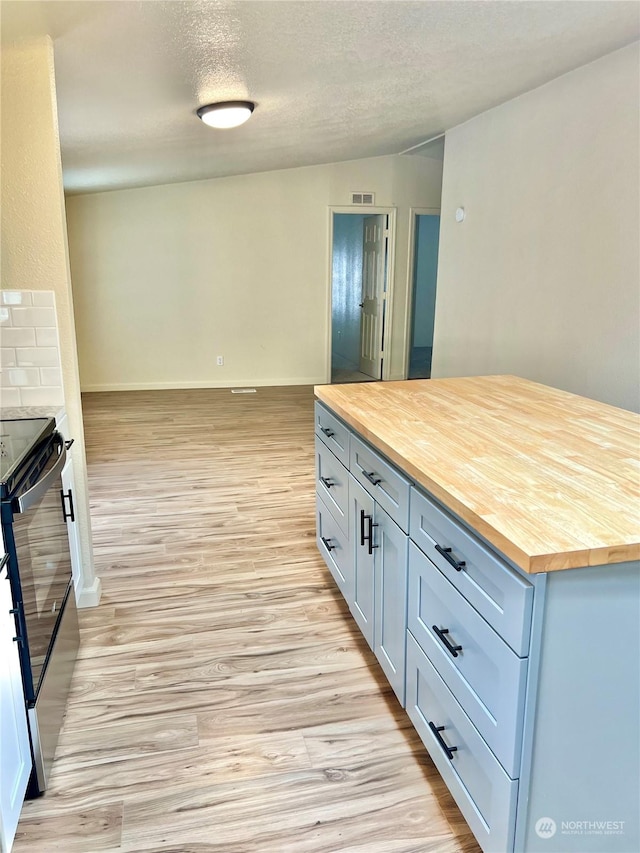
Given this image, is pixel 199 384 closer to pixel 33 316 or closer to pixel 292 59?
pixel 292 59

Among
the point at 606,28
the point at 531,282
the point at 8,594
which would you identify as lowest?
the point at 8,594

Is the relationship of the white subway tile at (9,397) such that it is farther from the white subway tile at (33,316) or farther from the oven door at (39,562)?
the oven door at (39,562)

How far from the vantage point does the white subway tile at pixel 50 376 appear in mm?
2496

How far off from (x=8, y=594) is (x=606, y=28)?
332 centimetres

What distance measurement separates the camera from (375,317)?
7836mm

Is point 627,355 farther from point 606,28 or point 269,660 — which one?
point 269,660

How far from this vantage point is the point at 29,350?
2.47 meters

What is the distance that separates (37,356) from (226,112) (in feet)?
6.34

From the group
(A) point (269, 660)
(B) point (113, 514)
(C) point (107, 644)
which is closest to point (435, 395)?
(A) point (269, 660)

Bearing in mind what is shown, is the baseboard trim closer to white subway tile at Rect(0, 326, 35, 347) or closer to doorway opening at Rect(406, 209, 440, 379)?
doorway opening at Rect(406, 209, 440, 379)

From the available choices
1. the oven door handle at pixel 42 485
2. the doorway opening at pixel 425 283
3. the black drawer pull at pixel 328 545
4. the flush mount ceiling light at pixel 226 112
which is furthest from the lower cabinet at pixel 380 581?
the doorway opening at pixel 425 283

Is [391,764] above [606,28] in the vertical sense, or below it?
below

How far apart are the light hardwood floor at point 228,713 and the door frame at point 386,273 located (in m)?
4.08

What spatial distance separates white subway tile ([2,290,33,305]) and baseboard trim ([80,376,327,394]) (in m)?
4.96
